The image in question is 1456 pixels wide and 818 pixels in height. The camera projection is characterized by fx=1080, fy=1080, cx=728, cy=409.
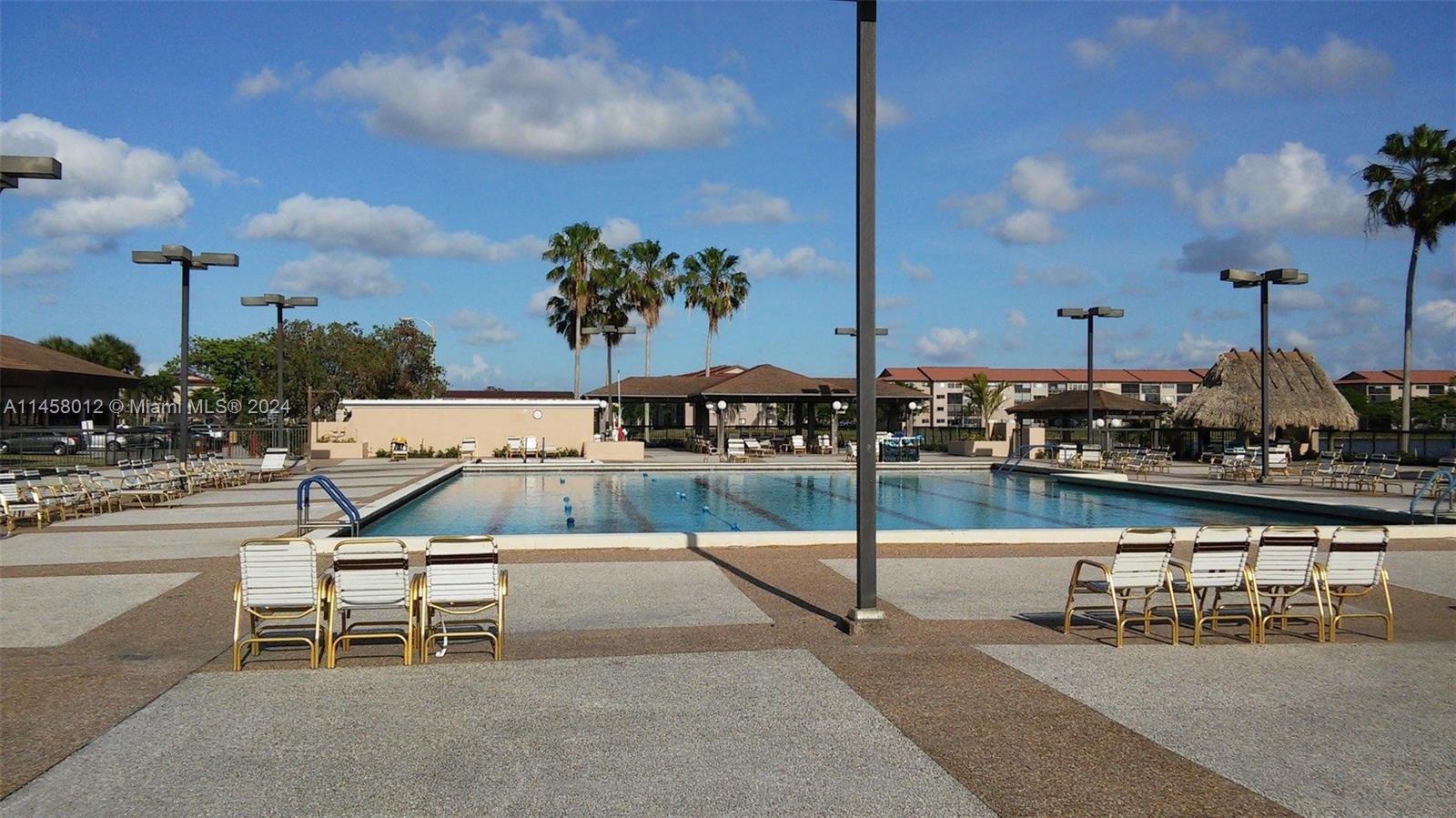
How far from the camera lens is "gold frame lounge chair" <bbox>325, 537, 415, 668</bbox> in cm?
729

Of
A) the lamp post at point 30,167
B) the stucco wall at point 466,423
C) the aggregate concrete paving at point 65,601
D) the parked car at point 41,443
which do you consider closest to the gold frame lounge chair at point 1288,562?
the aggregate concrete paving at point 65,601

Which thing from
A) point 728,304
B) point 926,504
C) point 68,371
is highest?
point 728,304

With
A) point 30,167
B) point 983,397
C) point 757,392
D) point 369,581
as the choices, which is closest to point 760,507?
point 30,167

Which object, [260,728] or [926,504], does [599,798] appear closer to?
[260,728]

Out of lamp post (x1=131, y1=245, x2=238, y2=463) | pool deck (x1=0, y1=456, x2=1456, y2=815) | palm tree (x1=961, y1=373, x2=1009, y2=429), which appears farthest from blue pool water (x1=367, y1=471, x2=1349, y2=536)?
palm tree (x1=961, y1=373, x2=1009, y2=429)

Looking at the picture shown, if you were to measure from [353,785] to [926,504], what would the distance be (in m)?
19.0

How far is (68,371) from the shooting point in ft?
120

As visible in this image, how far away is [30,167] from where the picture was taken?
12.1 meters

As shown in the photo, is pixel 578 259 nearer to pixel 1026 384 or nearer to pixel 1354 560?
pixel 1354 560

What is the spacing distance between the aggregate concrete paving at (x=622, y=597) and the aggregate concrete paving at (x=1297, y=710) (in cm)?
257

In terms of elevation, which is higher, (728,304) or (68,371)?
(728,304)

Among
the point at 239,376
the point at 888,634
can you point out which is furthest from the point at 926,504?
the point at 239,376

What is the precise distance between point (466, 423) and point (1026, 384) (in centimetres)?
6106

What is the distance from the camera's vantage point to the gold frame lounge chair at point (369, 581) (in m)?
7.29
